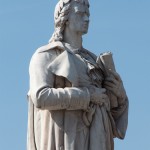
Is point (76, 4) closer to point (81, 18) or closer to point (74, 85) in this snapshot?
point (81, 18)

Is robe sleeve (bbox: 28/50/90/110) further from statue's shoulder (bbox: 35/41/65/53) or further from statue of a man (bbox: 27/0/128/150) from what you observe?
statue's shoulder (bbox: 35/41/65/53)

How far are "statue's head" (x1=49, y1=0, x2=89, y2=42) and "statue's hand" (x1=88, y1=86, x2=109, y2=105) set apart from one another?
3.98 feet

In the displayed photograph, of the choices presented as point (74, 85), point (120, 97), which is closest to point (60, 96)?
point (74, 85)

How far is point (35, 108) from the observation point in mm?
14977

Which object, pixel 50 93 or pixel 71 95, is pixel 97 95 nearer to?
pixel 71 95

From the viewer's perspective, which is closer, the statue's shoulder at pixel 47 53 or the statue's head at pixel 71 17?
the statue's shoulder at pixel 47 53

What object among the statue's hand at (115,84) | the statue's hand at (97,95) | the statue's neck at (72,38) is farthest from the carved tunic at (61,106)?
the statue's hand at (115,84)

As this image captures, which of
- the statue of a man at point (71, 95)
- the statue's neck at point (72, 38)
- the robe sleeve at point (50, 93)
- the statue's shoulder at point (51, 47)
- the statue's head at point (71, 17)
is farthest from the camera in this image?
the statue's neck at point (72, 38)

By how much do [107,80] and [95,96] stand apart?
591 mm

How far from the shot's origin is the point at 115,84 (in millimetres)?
15047

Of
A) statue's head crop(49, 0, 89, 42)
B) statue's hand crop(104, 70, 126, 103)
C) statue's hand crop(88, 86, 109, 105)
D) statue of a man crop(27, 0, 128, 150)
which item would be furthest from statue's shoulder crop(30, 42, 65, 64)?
statue's hand crop(104, 70, 126, 103)

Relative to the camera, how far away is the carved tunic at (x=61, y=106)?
14.3 meters

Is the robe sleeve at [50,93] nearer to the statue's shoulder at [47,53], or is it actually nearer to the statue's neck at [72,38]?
the statue's shoulder at [47,53]

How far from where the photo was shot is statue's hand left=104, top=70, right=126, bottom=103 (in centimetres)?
1505
